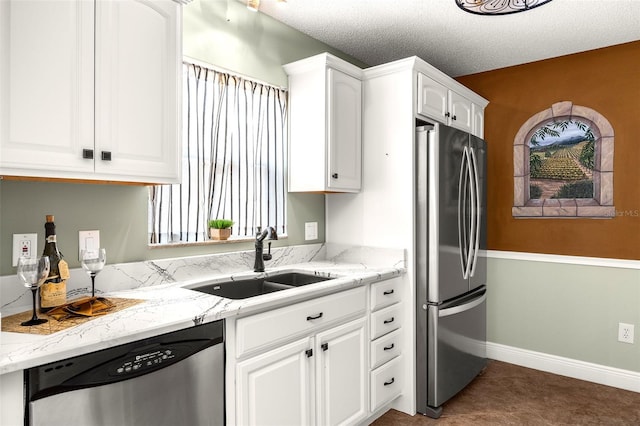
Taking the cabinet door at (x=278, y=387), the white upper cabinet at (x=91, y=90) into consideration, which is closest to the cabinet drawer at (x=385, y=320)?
the cabinet door at (x=278, y=387)

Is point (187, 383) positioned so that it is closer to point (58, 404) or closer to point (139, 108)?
point (58, 404)

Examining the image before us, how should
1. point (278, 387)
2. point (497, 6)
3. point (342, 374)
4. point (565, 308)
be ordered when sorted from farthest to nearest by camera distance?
point (565, 308)
point (497, 6)
point (342, 374)
point (278, 387)

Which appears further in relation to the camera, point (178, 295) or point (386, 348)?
point (386, 348)

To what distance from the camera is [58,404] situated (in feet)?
3.86

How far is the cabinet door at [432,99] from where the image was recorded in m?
2.68

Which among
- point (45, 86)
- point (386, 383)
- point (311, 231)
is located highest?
point (45, 86)

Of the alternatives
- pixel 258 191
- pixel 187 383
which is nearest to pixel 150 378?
pixel 187 383

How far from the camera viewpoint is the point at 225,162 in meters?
2.49

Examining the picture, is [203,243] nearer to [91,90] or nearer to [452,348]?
[91,90]

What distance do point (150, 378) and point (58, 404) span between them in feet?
0.88

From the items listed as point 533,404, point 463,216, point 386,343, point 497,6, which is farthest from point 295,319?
point 497,6

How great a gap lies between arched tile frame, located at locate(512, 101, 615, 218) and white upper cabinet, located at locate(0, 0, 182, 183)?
2.83 metres

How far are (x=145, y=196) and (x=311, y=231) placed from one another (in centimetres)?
123

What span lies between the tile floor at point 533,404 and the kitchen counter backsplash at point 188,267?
3.27 feet
